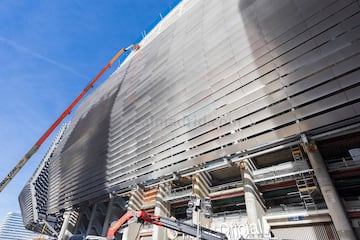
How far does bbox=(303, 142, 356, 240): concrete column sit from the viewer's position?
14.8 metres

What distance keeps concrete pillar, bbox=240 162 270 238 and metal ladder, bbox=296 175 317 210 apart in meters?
4.32

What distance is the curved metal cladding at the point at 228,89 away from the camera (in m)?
18.6

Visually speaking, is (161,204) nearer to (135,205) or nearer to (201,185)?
(135,205)

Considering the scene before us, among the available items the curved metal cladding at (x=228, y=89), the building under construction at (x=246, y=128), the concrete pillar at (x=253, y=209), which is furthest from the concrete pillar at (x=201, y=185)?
the concrete pillar at (x=253, y=209)

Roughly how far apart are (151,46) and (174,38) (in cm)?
1049

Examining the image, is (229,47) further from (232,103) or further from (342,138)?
(342,138)

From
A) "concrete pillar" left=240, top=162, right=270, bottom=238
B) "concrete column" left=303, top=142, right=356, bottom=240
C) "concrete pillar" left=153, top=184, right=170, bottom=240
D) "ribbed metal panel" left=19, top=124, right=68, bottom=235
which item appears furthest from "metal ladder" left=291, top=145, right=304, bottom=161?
"ribbed metal panel" left=19, top=124, right=68, bottom=235

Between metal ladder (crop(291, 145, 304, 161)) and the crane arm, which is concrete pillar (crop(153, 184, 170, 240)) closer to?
the crane arm

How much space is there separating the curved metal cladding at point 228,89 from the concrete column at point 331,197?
99.5 inches

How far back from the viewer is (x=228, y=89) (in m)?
25.8

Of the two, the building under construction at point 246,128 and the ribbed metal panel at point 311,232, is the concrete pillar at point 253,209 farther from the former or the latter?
Result: the ribbed metal panel at point 311,232

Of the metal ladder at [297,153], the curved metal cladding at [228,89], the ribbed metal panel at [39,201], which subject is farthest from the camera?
the ribbed metal panel at [39,201]

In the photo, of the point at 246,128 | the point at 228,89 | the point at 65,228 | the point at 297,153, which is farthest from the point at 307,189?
the point at 65,228

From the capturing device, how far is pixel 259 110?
2253 centimetres
